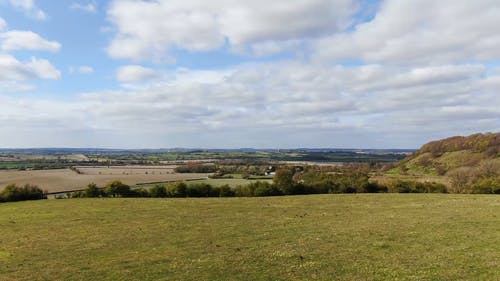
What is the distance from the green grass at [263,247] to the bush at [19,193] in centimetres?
3154

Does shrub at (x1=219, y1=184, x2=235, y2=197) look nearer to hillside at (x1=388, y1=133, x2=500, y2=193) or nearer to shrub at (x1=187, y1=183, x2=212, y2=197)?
shrub at (x1=187, y1=183, x2=212, y2=197)

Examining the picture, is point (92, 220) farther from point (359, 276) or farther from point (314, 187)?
point (314, 187)

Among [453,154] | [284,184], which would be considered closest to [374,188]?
[284,184]

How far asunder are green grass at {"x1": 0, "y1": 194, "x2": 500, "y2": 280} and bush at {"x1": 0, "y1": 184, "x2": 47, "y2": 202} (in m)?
31.5

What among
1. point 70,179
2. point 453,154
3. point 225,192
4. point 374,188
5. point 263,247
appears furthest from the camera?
point 453,154

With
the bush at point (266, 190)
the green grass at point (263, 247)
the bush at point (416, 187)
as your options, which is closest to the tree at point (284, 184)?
the bush at point (266, 190)

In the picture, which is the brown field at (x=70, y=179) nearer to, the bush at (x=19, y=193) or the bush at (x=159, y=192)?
the bush at (x=19, y=193)

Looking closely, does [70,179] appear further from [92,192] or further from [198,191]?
[198,191]

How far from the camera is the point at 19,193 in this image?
5391 centimetres

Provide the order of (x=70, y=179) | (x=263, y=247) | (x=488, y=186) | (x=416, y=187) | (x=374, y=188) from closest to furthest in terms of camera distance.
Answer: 1. (x=263, y=247)
2. (x=488, y=186)
3. (x=416, y=187)
4. (x=374, y=188)
5. (x=70, y=179)

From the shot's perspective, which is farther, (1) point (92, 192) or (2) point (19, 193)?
(1) point (92, 192)

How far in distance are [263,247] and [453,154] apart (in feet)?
457

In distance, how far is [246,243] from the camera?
17047 millimetres

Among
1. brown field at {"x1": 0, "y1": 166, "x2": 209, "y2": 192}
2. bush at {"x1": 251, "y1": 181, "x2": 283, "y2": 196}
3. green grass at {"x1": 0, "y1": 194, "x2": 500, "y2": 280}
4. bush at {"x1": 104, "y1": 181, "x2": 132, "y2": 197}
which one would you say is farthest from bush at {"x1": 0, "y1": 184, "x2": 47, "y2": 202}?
bush at {"x1": 251, "y1": 181, "x2": 283, "y2": 196}
